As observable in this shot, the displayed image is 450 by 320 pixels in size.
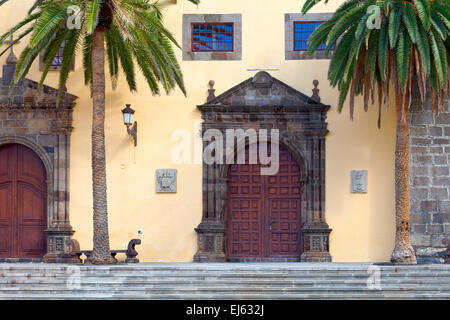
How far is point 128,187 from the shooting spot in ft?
59.8

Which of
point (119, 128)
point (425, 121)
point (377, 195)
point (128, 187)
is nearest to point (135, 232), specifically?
point (128, 187)

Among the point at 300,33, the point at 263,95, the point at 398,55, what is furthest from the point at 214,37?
the point at 398,55

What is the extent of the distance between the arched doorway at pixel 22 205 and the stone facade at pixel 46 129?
0.33m

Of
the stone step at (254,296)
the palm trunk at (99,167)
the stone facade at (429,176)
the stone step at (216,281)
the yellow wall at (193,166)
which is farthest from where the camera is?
the yellow wall at (193,166)

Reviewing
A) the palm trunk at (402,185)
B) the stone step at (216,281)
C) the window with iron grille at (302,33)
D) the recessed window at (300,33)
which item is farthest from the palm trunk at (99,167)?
the palm trunk at (402,185)

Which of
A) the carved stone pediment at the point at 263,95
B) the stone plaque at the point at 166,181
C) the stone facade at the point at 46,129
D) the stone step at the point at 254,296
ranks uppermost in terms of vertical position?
the carved stone pediment at the point at 263,95

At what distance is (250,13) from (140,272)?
703cm

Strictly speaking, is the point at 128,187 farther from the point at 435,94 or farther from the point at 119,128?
the point at 435,94

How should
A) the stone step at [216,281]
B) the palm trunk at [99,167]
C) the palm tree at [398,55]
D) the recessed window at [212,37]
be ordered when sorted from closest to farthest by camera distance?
the stone step at [216,281]
the palm tree at [398,55]
the palm trunk at [99,167]
the recessed window at [212,37]

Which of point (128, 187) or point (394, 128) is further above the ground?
point (394, 128)

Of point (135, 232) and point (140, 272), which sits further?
point (135, 232)

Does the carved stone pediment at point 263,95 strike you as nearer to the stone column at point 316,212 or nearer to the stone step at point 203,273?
the stone column at point 316,212

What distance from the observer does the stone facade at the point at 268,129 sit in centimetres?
1788

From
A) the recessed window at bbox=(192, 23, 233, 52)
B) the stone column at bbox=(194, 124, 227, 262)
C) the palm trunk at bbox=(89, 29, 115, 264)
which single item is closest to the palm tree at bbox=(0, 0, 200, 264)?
the palm trunk at bbox=(89, 29, 115, 264)
